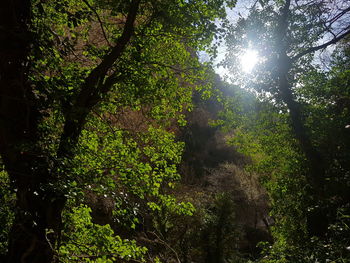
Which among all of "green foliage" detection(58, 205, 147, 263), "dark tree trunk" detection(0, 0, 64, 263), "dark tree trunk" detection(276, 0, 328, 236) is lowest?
"green foliage" detection(58, 205, 147, 263)

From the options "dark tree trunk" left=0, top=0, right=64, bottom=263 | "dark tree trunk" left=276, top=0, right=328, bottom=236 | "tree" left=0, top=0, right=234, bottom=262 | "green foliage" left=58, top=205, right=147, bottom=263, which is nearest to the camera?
"tree" left=0, top=0, right=234, bottom=262

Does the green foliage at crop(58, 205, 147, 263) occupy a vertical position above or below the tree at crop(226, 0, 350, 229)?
below

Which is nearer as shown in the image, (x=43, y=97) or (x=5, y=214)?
(x=43, y=97)

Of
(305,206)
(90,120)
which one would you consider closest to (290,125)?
(305,206)

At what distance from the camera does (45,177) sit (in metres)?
3.63

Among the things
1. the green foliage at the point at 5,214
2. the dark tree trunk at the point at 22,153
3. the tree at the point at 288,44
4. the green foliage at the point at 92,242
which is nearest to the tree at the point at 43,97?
the dark tree trunk at the point at 22,153

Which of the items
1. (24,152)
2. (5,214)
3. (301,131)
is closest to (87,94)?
(24,152)

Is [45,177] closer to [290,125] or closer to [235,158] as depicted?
[290,125]

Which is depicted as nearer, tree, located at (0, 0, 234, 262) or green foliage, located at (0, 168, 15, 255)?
tree, located at (0, 0, 234, 262)

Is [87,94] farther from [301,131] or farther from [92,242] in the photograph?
[301,131]

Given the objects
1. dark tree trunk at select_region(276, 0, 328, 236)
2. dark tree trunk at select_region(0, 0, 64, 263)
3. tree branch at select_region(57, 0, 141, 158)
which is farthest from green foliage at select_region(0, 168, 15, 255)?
dark tree trunk at select_region(276, 0, 328, 236)

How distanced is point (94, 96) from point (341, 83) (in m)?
7.59

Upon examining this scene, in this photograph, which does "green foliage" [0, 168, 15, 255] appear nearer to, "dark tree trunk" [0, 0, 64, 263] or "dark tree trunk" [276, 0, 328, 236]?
"dark tree trunk" [0, 0, 64, 263]

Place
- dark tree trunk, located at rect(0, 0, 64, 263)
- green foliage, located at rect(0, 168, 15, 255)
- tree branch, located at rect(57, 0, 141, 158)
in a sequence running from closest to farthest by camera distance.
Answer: dark tree trunk, located at rect(0, 0, 64, 263) < green foliage, located at rect(0, 168, 15, 255) < tree branch, located at rect(57, 0, 141, 158)
